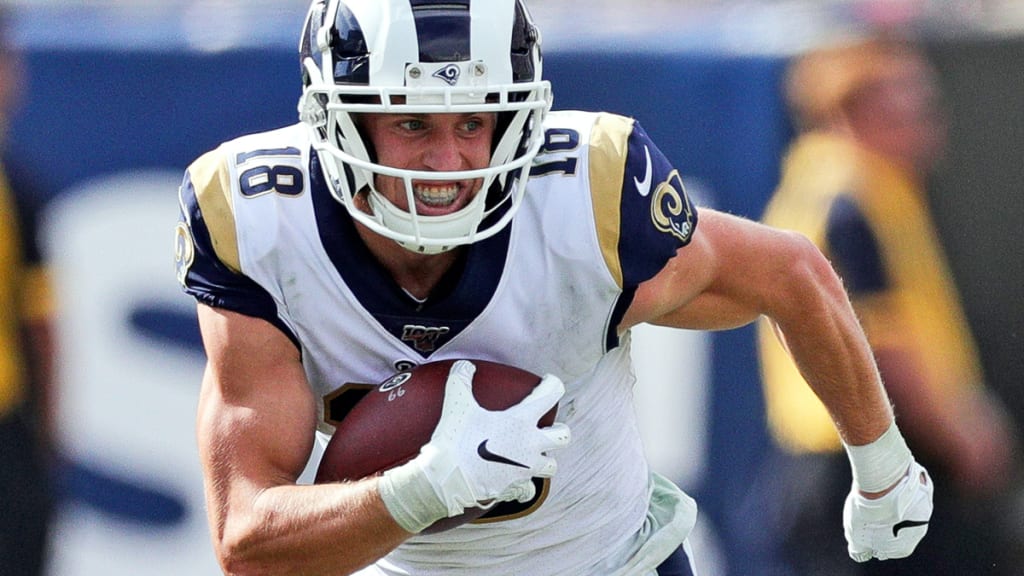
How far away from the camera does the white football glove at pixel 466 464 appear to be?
2254 mm

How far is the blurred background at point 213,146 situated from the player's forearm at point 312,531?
5.42 ft

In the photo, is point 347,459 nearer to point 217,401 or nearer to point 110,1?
point 217,401

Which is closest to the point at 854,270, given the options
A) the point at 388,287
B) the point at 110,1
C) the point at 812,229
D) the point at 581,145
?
the point at 812,229

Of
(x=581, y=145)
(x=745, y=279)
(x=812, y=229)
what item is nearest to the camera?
(x=581, y=145)

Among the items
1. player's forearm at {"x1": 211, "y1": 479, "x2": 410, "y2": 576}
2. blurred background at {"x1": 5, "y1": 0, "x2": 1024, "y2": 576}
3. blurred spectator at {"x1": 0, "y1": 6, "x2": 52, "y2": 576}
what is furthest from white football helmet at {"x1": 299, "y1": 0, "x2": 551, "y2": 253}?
blurred spectator at {"x1": 0, "y1": 6, "x2": 52, "y2": 576}

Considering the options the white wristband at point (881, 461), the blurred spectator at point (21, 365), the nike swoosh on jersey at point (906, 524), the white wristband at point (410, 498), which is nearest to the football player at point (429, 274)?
the white wristband at point (410, 498)

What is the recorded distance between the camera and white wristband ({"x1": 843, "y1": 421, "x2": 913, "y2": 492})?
2986 millimetres

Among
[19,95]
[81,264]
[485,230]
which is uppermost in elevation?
[485,230]

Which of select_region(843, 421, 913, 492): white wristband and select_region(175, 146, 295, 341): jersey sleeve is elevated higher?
select_region(175, 146, 295, 341): jersey sleeve

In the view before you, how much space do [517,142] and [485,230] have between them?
155 mm

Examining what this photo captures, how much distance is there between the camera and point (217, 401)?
2473mm

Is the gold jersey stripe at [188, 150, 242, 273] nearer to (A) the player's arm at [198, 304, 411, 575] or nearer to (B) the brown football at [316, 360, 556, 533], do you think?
(A) the player's arm at [198, 304, 411, 575]

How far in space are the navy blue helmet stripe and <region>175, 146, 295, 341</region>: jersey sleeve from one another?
0.39 metres

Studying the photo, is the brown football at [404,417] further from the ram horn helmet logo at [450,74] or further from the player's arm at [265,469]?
the ram horn helmet logo at [450,74]
